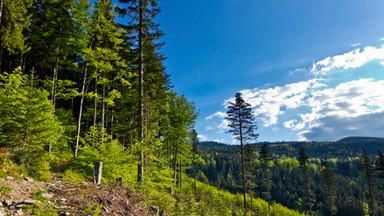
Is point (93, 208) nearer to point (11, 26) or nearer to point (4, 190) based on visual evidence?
point (4, 190)

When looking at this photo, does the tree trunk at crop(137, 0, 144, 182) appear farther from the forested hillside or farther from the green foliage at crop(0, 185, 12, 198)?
the green foliage at crop(0, 185, 12, 198)

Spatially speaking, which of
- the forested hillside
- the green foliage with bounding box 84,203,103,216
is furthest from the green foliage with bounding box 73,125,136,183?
the green foliage with bounding box 84,203,103,216

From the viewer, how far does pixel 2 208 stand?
7.75 m

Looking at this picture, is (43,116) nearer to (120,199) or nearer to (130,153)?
(130,153)

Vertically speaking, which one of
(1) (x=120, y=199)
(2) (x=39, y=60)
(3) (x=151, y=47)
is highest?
(2) (x=39, y=60)

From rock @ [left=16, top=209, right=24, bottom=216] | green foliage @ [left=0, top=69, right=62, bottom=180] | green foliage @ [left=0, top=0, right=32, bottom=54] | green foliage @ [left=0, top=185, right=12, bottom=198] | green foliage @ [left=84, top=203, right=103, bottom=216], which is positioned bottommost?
green foliage @ [left=84, top=203, right=103, bottom=216]

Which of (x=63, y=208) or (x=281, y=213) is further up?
(x=63, y=208)

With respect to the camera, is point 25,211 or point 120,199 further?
point 120,199

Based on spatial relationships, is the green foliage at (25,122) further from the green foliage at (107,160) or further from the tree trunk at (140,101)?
the tree trunk at (140,101)

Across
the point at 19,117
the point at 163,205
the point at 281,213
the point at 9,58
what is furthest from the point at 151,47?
the point at 281,213

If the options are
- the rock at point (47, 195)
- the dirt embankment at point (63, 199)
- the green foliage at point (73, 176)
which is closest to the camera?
the dirt embankment at point (63, 199)

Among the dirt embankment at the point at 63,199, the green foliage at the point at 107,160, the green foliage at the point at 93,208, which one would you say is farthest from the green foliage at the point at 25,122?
the green foliage at the point at 93,208

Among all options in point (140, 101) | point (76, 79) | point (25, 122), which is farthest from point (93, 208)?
point (76, 79)

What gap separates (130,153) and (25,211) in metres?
8.89
